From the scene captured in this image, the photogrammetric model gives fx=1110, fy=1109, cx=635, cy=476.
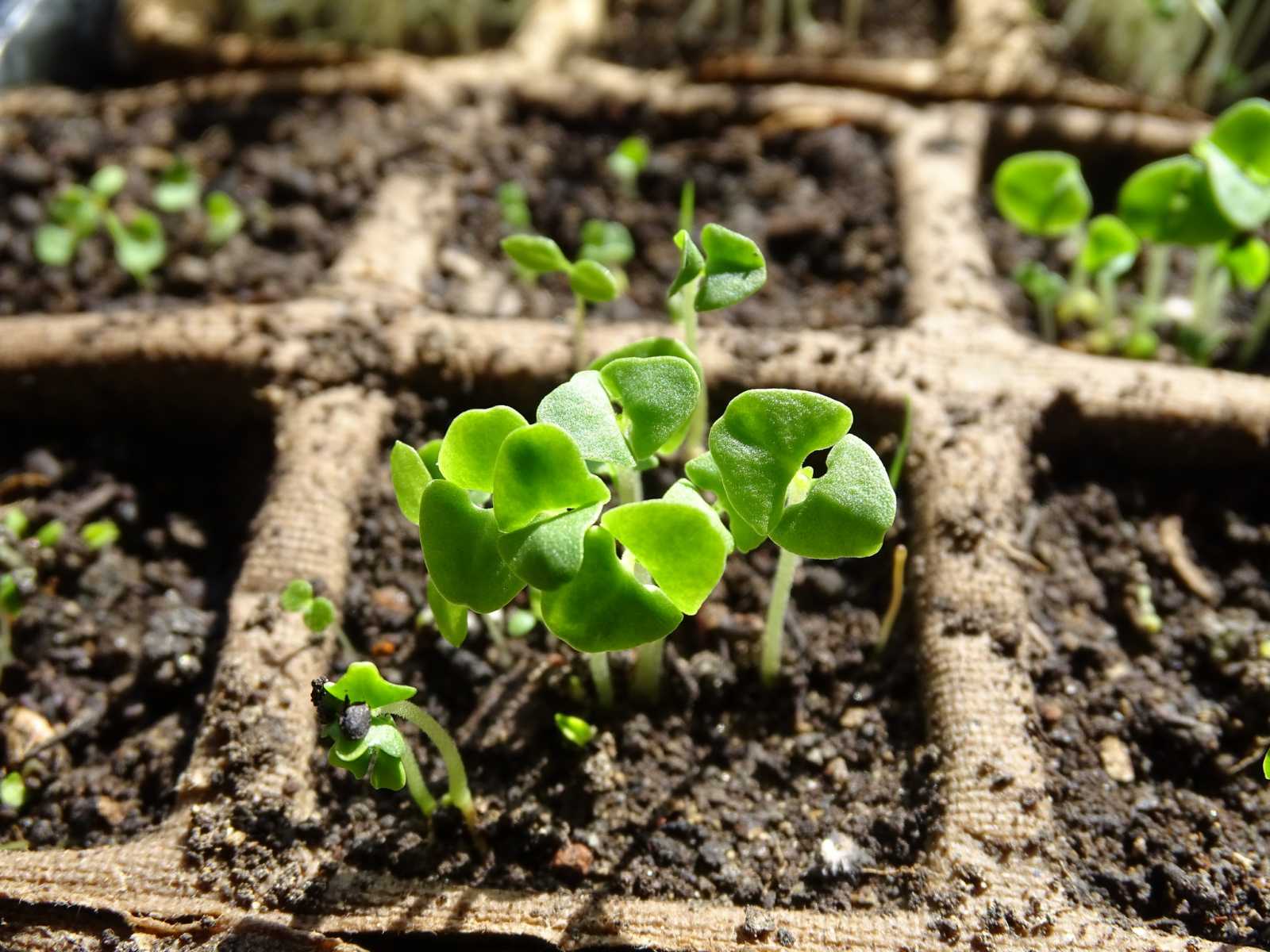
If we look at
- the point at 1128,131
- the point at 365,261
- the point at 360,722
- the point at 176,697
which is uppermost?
the point at 1128,131

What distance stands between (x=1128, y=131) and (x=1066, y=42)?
0.46 m

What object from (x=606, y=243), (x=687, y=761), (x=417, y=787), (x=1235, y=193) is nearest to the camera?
(x=417, y=787)

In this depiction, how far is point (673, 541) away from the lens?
2.64 ft

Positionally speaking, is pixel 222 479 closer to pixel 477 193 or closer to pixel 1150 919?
pixel 477 193

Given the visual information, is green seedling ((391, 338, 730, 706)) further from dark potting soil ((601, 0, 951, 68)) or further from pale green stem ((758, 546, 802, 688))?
dark potting soil ((601, 0, 951, 68))

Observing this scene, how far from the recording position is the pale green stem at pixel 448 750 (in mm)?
906

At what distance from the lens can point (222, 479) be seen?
144 centimetres

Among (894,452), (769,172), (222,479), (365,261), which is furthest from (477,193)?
(894,452)

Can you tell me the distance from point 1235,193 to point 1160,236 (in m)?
0.10

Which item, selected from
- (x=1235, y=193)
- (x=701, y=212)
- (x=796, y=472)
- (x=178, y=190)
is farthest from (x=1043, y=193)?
(x=178, y=190)

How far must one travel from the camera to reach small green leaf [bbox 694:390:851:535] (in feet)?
2.73

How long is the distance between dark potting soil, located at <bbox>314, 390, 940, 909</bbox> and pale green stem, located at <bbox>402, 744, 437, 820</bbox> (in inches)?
0.8

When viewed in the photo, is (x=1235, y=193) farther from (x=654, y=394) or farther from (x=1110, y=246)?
(x=654, y=394)

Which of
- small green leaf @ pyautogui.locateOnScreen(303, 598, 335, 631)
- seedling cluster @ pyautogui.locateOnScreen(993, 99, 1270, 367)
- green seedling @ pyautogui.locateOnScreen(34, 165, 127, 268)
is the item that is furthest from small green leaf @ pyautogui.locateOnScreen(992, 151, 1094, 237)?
green seedling @ pyautogui.locateOnScreen(34, 165, 127, 268)
